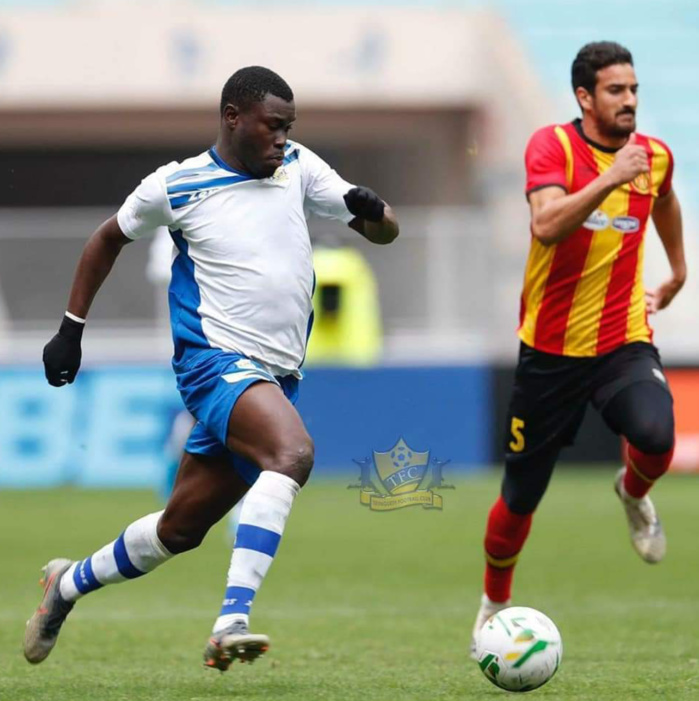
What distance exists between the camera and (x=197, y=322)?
5.88 metres

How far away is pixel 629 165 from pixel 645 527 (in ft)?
5.79

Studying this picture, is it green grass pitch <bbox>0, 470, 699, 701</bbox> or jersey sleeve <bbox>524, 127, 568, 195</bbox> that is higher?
jersey sleeve <bbox>524, 127, 568, 195</bbox>

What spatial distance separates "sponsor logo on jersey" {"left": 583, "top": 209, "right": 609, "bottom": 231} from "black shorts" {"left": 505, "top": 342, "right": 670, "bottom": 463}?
508 millimetres

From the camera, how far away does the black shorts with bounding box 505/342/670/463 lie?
6.91 meters

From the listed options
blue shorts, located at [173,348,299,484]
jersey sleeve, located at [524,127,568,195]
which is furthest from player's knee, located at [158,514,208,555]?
jersey sleeve, located at [524,127,568,195]

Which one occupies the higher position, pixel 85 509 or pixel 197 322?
pixel 197 322

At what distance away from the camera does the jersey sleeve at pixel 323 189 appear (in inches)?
238

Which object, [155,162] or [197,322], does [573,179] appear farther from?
[155,162]

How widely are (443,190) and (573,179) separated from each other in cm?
1649

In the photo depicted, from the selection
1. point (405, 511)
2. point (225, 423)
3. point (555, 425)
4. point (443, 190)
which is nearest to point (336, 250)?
point (405, 511)

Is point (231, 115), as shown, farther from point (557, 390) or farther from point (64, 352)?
point (557, 390)

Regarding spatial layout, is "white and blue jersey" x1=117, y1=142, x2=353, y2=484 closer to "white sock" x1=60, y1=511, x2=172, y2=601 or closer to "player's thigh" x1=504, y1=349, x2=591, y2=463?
"white sock" x1=60, y1=511, x2=172, y2=601

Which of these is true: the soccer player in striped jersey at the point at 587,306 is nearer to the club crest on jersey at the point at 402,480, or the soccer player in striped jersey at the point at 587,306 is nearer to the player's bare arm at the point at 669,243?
the player's bare arm at the point at 669,243

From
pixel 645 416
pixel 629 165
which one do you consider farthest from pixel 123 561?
pixel 629 165
